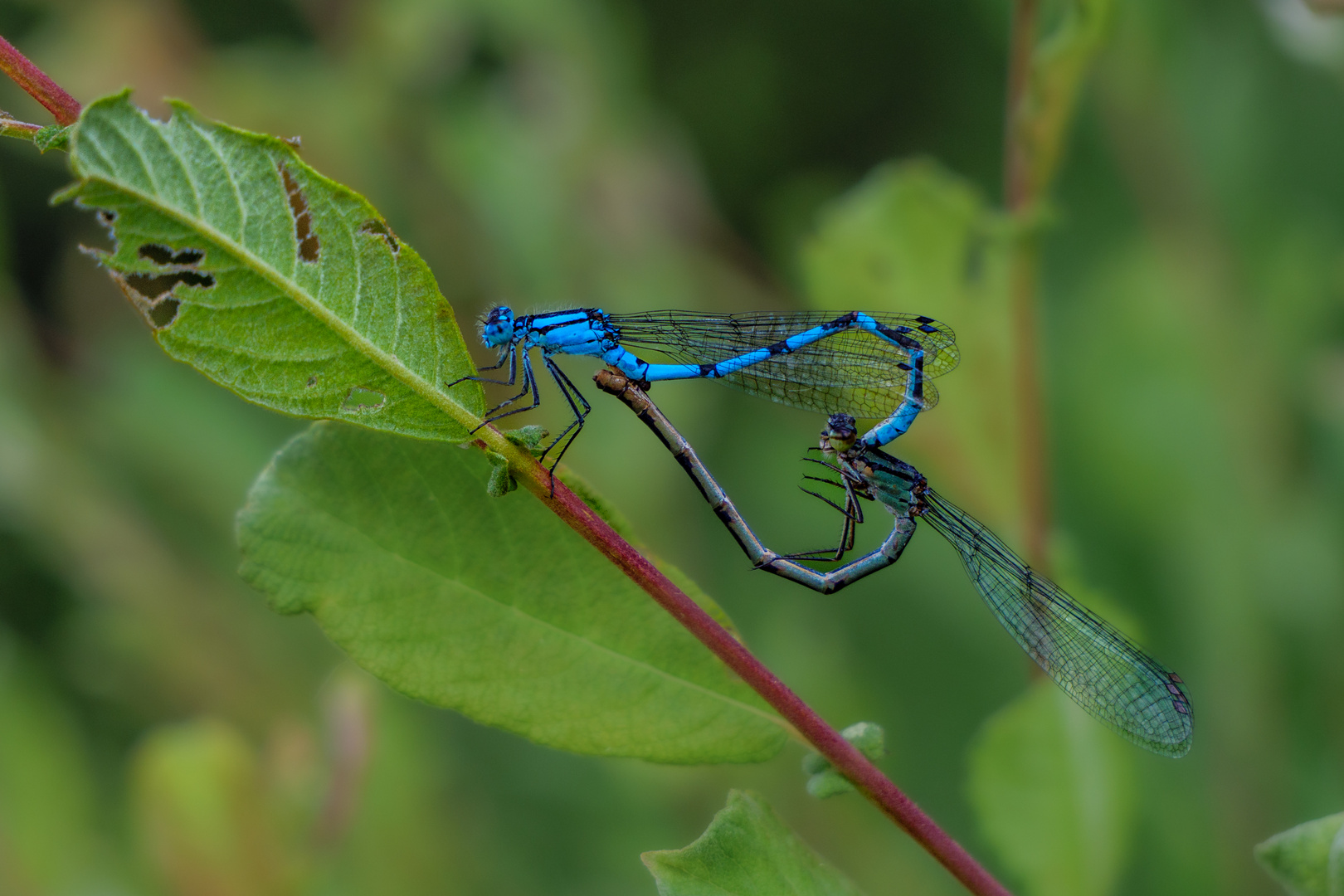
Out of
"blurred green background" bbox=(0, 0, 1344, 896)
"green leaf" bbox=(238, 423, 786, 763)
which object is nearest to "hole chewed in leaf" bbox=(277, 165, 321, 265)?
"green leaf" bbox=(238, 423, 786, 763)

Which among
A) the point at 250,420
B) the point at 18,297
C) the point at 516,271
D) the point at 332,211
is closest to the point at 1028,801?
the point at 332,211

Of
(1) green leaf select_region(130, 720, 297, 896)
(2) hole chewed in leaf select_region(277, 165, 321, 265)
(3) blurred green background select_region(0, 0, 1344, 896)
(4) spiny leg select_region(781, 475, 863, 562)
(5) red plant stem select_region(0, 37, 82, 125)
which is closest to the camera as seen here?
(5) red plant stem select_region(0, 37, 82, 125)

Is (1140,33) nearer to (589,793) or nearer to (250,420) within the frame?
(589,793)

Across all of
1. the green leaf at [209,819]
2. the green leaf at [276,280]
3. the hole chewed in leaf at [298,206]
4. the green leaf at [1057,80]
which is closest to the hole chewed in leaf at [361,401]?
the green leaf at [276,280]

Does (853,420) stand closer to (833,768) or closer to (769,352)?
(769,352)

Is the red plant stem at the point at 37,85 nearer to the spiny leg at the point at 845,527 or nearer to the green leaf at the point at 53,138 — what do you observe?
the green leaf at the point at 53,138

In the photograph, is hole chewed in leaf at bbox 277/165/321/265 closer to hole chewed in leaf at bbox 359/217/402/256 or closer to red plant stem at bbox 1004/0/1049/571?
hole chewed in leaf at bbox 359/217/402/256
